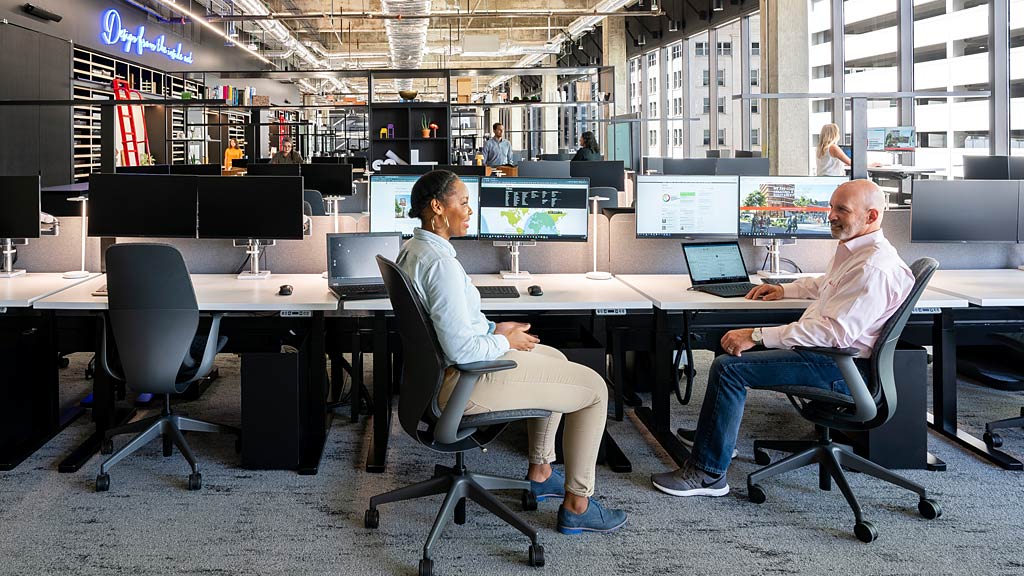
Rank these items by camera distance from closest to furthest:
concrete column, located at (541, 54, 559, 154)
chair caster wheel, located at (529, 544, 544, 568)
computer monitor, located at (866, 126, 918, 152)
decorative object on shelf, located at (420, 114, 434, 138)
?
chair caster wheel, located at (529, 544, 544, 568), computer monitor, located at (866, 126, 918, 152), decorative object on shelf, located at (420, 114, 434, 138), concrete column, located at (541, 54, 559, 154)

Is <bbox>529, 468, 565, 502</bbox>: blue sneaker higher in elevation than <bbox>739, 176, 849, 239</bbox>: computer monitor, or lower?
lower

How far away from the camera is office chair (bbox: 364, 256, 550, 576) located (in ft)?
8.39

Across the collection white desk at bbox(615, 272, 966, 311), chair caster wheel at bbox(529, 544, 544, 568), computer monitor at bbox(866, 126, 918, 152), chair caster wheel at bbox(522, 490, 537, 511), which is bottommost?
chair caster wheel at bbox(529, 544, 544, 568)

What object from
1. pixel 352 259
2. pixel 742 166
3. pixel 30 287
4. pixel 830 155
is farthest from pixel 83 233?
pixel 742 166

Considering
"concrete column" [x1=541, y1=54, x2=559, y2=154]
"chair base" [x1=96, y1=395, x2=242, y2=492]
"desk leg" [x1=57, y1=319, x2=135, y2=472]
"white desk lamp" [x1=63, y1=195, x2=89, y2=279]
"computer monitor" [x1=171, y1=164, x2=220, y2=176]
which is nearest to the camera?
"chair base" [x1=96, y1=395, x2=242, y2=492]

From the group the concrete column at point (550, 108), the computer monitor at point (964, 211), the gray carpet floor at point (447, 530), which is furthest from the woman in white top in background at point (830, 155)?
A: the concrete column at point (550, 108)

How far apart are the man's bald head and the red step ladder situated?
9519 mm

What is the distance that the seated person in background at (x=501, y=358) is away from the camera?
2578 millimetres

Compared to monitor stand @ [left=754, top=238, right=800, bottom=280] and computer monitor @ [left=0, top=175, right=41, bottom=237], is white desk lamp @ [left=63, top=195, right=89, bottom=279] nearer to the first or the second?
computer monitor @ [left=0, top=175, right=41, bottom=237]

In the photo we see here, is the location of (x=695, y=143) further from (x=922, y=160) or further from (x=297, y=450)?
(x=297, y=450)

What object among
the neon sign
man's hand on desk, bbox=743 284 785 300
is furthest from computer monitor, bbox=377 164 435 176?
the neon sign

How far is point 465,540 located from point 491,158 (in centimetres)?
891

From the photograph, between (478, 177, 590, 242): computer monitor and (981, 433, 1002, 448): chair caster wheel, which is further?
(478, 177, 590, 242): computer monitor

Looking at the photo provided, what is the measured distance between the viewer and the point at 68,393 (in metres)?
4.63
